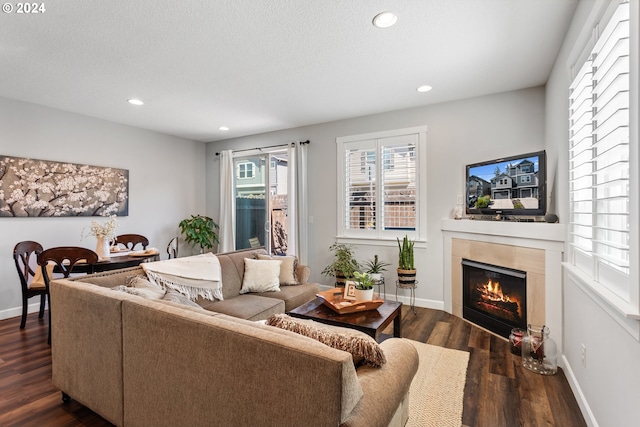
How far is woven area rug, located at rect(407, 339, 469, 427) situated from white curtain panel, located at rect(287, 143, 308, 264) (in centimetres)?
247

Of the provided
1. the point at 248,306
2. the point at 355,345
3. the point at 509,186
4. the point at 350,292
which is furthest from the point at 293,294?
the point at 509,186

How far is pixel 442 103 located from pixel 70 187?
16.3 ft

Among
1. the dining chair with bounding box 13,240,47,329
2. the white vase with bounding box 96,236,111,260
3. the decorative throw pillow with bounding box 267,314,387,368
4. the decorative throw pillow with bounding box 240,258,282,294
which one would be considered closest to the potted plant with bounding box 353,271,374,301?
the decorative throw pillow with bounding box 240,258,282,294

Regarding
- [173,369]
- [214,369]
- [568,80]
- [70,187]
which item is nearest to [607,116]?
[568,80]

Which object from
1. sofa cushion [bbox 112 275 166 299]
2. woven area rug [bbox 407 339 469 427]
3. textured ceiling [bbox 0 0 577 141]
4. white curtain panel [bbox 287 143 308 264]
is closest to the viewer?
woven area rug [bbox 407 339 469 427]

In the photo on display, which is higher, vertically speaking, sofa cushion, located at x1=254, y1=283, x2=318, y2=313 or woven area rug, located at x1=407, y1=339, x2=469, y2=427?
sofa cushion, located at x1=254, y1=283, x2=318, y2=313

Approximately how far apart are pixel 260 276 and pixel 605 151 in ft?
9.64

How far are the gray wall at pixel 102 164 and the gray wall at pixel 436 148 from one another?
7.09 ft

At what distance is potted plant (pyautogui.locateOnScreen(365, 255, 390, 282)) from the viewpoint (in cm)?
418

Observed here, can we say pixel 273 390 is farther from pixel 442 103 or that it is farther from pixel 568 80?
pixel 442 103

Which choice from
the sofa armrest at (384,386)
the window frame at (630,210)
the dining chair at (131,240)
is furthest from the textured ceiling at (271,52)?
the sofa armrest at (384,386)

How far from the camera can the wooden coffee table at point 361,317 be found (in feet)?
7.31

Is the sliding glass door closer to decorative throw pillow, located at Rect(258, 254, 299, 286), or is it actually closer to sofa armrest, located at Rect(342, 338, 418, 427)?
decorative throw pillow, located at Rect(258, 254, 299, 286)

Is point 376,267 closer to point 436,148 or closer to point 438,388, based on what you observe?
point 436,148
